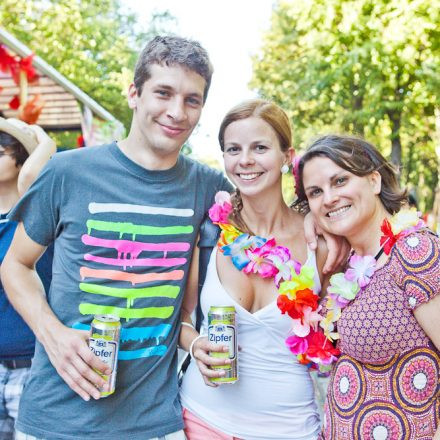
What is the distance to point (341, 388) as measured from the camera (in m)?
2.01

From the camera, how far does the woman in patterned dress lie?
Result: 1849mm

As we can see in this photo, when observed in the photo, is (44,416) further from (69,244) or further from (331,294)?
(331,294)

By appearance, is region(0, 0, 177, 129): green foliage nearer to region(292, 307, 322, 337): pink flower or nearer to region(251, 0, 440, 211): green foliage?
region(251, 0, 440, 211): green foliage

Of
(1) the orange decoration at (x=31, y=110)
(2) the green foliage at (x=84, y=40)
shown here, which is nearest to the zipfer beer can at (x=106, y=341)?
(1) the orange decoration at (x=31, y=110)

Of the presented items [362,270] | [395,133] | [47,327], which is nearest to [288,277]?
[362,270]

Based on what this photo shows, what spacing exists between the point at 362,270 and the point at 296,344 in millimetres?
430

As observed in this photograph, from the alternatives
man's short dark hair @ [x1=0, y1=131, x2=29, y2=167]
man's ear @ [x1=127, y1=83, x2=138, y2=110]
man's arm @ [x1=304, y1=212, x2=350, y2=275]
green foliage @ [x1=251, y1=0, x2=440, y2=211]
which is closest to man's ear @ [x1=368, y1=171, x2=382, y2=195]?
man's arm @ [x1=304, y1=212, x2=350, y2=275]

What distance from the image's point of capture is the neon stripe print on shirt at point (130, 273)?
2104 mm

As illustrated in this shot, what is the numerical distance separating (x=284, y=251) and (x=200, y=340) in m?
0.56

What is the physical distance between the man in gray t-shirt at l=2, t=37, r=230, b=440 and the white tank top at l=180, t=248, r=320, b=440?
16 centimetres

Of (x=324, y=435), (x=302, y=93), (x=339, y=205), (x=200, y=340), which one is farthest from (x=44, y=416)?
(x=302, y=93)

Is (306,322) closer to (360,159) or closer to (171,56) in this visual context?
(360,159)

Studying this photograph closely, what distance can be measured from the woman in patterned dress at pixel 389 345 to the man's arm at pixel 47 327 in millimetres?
892

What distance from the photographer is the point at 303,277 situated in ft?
7.39
